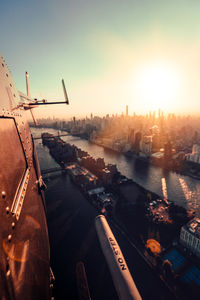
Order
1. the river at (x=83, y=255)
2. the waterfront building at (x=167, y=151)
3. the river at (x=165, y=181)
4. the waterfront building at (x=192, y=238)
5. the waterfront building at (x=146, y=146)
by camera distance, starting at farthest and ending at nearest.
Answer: the waterfront building at (x=146, y=146) < the waterfront building at (x=167, y=151) < the river at (x=165, y=181) < the waterfront building at (x=192, y=238) < the river at (x=83, y=255)

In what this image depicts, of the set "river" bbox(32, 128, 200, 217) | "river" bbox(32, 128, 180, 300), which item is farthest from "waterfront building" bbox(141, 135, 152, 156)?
"river" bbox(32, 128, 180, 300)

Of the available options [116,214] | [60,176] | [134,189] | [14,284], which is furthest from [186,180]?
[14,284]

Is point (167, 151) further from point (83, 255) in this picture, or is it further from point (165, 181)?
point (83, 255)

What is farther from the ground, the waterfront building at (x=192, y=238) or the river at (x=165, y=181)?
the waterfront building at (x=192, y=238)

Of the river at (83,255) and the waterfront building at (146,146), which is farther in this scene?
the waterfront building at (146,146)

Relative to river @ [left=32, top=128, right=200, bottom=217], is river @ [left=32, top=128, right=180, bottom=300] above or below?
above

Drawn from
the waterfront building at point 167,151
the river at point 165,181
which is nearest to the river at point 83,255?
the river at point 165,181

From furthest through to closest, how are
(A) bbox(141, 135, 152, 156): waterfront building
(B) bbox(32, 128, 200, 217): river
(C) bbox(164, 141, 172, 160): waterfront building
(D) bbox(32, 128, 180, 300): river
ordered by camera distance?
(A) bbox(141, 135, 152, 156): waterfront building
(C) bbox(164, 141, 172, 160): waterfront building
(B) bbox(32, 128, 200, 217): river
(D) bbox(32, 128, 180, 300): river

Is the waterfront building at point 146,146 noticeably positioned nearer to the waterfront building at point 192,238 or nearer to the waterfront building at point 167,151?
the waterfront building at point 167,151

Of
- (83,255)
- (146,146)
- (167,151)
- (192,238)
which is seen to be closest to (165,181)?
(167,151)

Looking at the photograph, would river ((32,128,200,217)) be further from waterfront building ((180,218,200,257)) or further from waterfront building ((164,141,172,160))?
waterfront building ((180,218,200,257))
